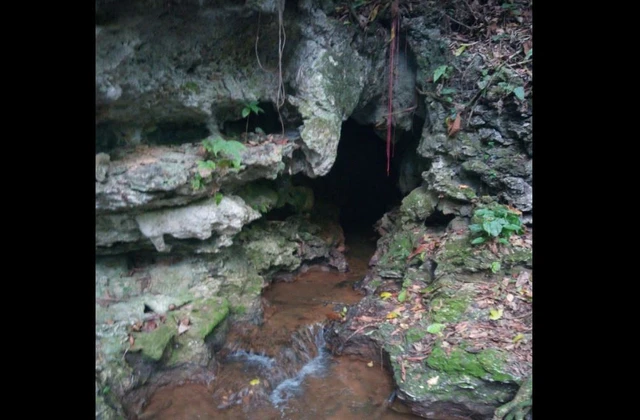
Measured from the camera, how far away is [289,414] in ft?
15.2

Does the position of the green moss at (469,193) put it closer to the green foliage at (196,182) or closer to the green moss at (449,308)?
the green moss at (449,308)

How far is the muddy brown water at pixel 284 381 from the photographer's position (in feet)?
15.2

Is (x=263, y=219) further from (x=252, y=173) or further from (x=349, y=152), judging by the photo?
(x=349, y=152)

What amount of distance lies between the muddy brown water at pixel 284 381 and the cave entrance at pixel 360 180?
14.4ft

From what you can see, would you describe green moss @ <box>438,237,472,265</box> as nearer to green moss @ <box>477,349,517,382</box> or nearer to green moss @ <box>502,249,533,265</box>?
green moss @ <box>502,249,533,265</box>

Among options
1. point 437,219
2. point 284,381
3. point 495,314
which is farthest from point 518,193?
point 284,381

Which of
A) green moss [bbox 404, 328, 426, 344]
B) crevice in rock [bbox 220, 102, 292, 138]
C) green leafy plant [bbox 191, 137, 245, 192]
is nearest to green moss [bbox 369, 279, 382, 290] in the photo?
green moss [bbox 404, 328, 426, 344]

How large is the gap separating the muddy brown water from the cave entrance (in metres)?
4.40

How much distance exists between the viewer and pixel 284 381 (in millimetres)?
5180

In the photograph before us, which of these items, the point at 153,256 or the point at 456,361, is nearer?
the point at 456,361

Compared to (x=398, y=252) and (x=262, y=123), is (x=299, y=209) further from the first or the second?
(x=262, y=123)

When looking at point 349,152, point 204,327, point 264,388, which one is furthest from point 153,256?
point 349,152

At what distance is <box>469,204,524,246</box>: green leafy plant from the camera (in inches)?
237

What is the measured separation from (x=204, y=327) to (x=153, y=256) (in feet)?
3.83
